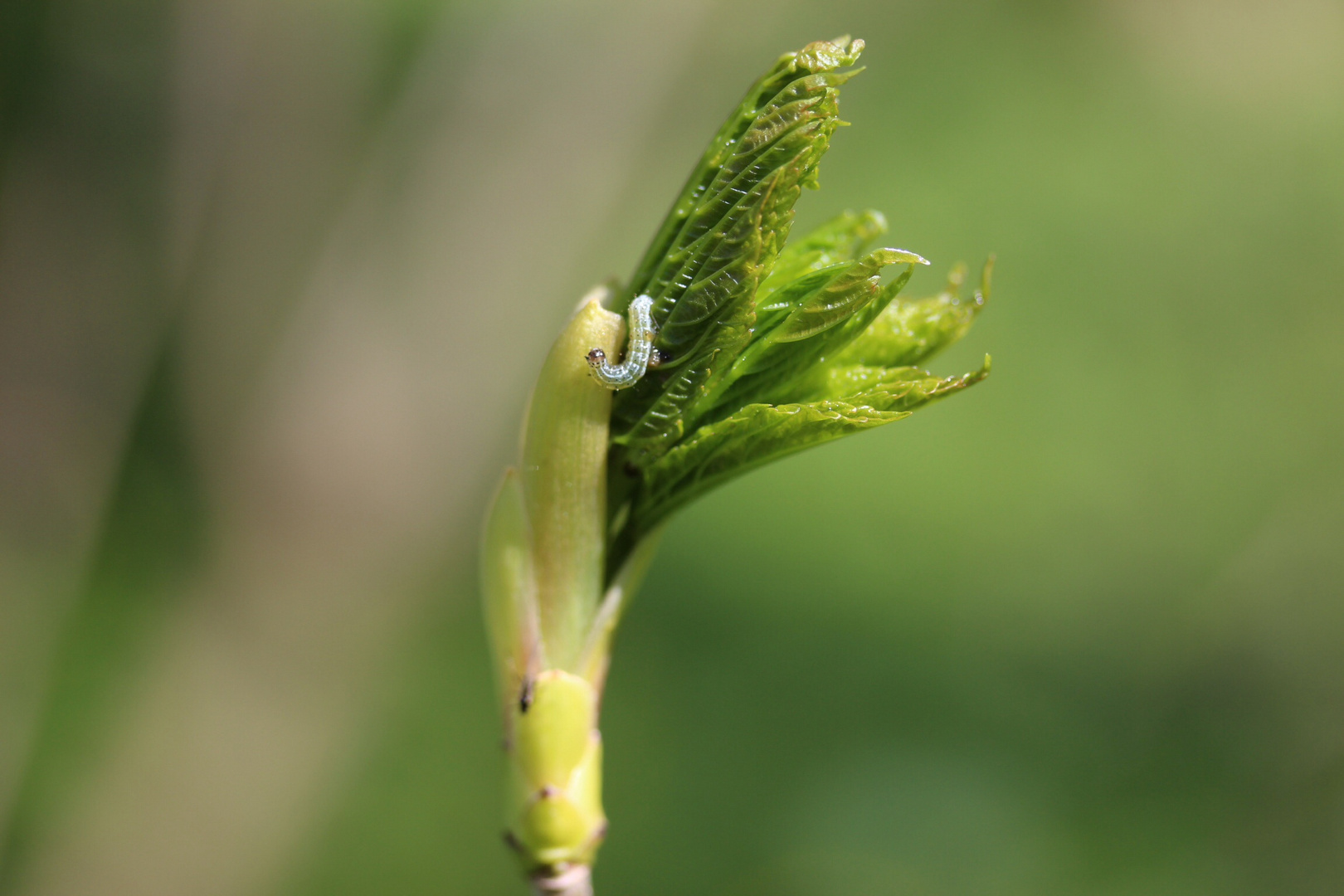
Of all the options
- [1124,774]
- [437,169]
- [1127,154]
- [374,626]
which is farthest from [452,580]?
[1127,154]

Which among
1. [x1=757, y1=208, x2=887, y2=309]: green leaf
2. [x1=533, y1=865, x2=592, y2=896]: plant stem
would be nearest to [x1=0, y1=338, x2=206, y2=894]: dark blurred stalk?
[x1=533, y1=865, x2=592, y2=896]: plant stem

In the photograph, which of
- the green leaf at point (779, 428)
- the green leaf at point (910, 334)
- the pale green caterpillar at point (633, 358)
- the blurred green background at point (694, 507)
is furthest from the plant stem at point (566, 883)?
the blurred green background at point (694, 507)

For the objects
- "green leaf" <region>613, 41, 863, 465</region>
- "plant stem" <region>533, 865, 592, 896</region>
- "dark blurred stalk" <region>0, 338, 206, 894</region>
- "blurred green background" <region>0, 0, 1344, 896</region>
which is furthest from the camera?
"dark blurred stalk" <region>0, 338, 206, 894</region>

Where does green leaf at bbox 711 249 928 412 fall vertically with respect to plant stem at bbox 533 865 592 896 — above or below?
above

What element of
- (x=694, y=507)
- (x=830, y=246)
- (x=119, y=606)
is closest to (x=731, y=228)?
(x=830, y=246)

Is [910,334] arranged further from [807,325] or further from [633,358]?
[633,358]

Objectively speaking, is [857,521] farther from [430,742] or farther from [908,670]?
[430,742]

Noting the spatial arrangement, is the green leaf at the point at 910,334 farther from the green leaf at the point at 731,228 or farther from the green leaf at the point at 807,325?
the green leaf at the point at 731,228

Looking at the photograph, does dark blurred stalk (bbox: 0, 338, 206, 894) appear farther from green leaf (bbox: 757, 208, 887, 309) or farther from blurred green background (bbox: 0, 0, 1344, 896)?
green leaf (bbox: 757, 208, 887, 309)
